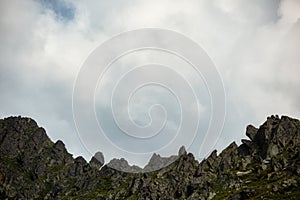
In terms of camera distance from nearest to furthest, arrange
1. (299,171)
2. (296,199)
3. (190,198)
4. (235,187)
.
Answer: (296,199)
(299,171)
(190,198)
(235,187)

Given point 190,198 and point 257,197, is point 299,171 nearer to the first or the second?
point 257,197

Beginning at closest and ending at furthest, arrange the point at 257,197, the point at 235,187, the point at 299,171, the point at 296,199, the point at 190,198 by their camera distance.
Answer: the point at 296,199
the point at 257,197
the point at 299,171
the point at 190,198
the point at 235,187

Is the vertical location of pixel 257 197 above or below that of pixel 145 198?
below

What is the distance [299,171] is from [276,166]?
27.9m

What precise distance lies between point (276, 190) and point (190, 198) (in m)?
42.2

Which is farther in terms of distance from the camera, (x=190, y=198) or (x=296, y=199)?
(x=190, y=198)

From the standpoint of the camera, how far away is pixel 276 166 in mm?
194375

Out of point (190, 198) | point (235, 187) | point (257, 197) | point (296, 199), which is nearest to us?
point (296, 199)

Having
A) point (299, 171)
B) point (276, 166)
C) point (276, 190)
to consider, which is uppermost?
point (276, 166)

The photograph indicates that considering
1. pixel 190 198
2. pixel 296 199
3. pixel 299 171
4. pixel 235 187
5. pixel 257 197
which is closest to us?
pixel 296 199

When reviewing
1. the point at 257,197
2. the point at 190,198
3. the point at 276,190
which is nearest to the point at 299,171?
the point at 276,190

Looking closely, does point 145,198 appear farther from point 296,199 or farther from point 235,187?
point 296,199

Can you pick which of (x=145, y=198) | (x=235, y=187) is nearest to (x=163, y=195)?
(x=145, y=198)

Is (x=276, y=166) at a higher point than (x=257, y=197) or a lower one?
higher
